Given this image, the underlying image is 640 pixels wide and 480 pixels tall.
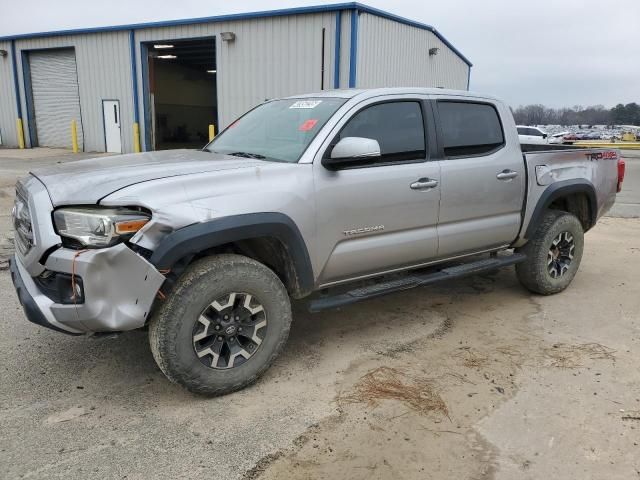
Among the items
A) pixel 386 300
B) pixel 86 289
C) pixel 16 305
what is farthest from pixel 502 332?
pixel 16 305

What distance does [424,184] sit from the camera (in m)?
3.92

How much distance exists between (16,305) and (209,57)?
23.4m

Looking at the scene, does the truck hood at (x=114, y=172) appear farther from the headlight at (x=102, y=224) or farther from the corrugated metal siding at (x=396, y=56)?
the corrugated metal siding at (x=396, y=56)

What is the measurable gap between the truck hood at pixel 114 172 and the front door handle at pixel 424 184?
113 cm

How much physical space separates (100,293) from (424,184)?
91.5 inches

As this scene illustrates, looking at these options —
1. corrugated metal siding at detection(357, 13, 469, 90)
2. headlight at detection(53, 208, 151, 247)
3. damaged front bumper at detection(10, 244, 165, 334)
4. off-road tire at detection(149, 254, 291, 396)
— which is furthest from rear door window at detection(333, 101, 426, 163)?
corrugated metal siding at detection(357, 13, 469, 90)

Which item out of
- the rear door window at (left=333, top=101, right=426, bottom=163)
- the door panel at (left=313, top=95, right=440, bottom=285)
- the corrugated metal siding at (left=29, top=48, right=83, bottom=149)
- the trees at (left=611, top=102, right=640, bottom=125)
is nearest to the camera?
the door panel at (left=313, top=95, right=440, bottom=285)

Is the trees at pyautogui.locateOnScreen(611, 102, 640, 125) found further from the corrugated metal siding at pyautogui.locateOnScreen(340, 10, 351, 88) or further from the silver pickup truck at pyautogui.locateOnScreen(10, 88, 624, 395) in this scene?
the silver pickup truck at pyautogui.locateOnScreen(10, 88, 624, 395)

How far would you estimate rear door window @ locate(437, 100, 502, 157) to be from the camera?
13.9 ft

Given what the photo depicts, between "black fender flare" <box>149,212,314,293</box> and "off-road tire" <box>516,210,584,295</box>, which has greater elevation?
"black fender flare" <box>149,212,314,293</box>

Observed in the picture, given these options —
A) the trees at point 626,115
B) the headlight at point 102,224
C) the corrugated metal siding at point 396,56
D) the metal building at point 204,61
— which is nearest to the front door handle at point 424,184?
the headlight at point 102,224

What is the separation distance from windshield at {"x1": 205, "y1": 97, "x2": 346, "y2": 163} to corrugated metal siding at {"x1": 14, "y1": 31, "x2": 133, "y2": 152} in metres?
17.0

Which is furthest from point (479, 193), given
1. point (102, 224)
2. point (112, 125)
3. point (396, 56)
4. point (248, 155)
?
point (112, 125)

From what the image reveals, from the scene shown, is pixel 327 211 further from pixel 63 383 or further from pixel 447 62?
pixel 447 62
